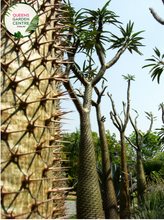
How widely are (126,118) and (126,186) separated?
3.91 m

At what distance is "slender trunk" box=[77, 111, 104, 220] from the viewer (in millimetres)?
6139

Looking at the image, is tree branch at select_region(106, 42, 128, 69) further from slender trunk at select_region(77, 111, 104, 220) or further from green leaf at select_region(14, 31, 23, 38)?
green leaf at select_region(14, 31, 23, 38)

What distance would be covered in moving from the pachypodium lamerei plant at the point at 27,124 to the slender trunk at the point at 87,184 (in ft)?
17.7

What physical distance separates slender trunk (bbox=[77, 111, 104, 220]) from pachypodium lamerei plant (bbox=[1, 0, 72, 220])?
5.40m

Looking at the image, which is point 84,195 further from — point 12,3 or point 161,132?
point 161,132

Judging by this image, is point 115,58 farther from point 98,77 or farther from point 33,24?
point 33,24

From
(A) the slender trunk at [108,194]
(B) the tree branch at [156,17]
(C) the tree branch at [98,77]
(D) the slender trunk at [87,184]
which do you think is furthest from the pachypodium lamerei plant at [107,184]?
(B) the tree branch at [156,17]

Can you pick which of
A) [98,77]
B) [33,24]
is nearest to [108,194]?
[98,77]

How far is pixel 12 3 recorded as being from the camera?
49.3 inches

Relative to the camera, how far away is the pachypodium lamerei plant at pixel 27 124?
1.04m

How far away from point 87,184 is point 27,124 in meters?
5.68

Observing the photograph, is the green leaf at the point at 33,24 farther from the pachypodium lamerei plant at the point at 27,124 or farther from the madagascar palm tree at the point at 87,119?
the madagascar palm tree at the point at 87,119

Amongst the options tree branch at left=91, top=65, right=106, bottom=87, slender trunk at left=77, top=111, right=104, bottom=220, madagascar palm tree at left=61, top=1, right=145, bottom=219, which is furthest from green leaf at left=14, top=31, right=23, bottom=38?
tree branch at left=91, top=65, right=106, bottom=87

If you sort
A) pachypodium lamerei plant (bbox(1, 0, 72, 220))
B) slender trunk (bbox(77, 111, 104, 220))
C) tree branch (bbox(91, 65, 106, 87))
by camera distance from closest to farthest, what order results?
pachypodium lamerei plant (bbox(1, 0, 72, 220)) → slender trunk (bbox(77, 111, 104, 220)) → tree branch (bbox(91, 65, 106, 87))
